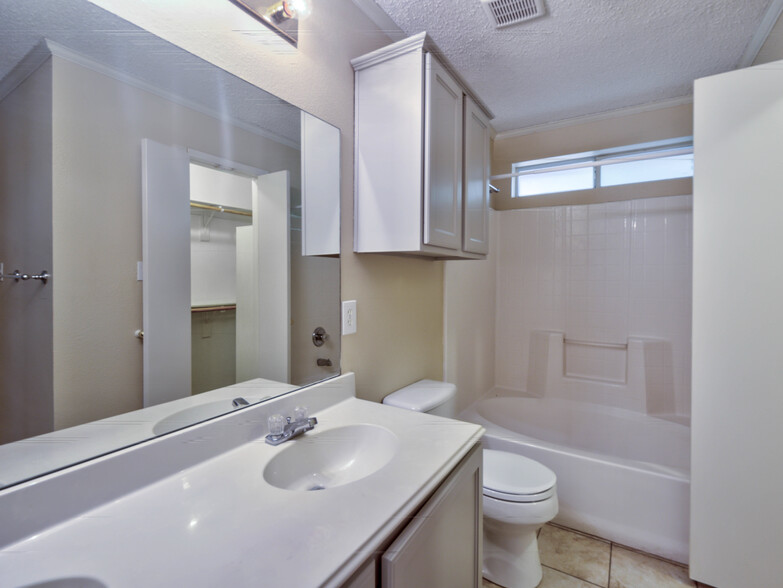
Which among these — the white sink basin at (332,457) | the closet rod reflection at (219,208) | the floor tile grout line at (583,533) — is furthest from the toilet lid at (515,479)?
the closet rod reflection at (219,208)

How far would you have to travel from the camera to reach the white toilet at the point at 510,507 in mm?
1472

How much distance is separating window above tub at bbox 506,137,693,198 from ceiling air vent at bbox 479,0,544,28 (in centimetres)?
85

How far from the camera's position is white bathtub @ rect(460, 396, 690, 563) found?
1674 mm

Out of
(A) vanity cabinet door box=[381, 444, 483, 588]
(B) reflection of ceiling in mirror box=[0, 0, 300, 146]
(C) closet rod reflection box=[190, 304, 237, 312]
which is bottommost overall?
(A) vanity cabinet door box=[381, 444, 483, 588]

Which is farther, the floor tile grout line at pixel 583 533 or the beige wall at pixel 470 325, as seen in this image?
the beige wall at pixel 470 325

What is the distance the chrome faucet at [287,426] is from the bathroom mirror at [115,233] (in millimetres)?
109

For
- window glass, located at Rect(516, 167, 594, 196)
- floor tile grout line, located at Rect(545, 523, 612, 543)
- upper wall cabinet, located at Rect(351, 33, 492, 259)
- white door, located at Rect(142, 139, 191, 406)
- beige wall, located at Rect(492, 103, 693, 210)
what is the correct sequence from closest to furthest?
white door, located at Rect(142, 139, 191, 406)
upper wall cabinet, located at Rect(351, 33, 492, 259)
floor tile grout line, located at Rect(545, 523, 612, 543)
beige wall, located at Rect(492, 103, 693, 210)
window glass, located at Rect(516, 167, 594, 196)

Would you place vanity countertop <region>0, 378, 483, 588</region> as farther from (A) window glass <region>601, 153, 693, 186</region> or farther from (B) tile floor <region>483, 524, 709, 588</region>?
(A) window glass <region>601, 153, 693, 186</region>

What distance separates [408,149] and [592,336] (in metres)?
2.10

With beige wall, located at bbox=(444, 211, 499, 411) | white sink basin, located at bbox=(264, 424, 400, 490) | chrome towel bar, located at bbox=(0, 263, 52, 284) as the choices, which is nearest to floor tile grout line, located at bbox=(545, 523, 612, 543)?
beige wall, located at bbox=(444, 211, 499, 411)

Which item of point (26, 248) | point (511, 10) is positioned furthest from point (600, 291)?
point (26, 248)

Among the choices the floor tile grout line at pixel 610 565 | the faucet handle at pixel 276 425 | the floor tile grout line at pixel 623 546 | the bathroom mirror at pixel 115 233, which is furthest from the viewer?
the floor tile grout line at pixel 623 546

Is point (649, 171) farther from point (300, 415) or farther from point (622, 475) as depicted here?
point (300, 415)

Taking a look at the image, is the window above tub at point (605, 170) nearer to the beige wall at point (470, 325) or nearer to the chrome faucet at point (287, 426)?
the beige wall at point (470, 325)
